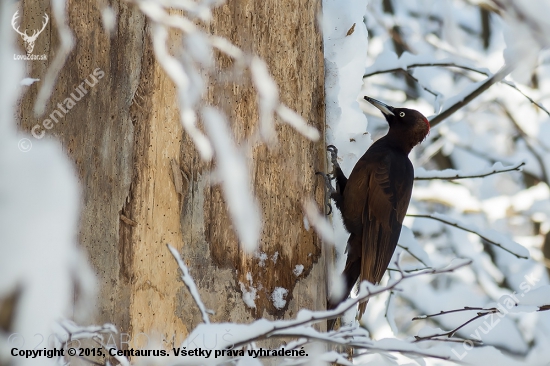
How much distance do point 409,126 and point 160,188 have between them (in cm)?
182

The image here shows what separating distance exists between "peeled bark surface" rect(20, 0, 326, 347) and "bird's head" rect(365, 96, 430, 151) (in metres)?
1.24

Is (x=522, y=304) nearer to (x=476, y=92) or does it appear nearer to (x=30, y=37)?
(x=476, y=92)

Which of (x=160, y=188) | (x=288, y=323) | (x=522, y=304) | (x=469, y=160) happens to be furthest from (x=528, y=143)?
(x=288, y=323)

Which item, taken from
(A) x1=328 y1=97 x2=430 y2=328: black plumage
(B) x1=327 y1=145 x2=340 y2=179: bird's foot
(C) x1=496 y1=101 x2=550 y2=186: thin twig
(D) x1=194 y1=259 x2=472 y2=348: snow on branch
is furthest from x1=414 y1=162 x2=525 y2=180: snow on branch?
(C) x1=496 y1=101 x2=550 y2=186: thin twig

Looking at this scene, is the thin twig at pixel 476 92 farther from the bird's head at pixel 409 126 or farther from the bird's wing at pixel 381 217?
the bird's wing at pixel 381 217

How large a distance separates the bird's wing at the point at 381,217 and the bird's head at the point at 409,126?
35cm

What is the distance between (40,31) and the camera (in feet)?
7.83

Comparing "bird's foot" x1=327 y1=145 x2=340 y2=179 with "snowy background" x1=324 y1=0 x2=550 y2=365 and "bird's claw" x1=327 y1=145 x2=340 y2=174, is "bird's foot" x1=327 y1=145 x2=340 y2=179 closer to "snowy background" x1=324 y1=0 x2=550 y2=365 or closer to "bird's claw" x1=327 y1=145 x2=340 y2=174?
"bird's claw" x1=327 y1=145 x2=340 y2=174

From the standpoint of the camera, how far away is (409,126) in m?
3.63

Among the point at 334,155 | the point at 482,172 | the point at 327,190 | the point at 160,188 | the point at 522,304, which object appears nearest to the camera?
the point at 522,304

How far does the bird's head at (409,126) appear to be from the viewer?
357cm

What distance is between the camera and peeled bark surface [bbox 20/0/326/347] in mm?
2223

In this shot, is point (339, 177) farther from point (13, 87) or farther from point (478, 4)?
point (478, 4)

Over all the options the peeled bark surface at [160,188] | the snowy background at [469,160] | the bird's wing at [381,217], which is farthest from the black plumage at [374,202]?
the snowy background at [469,160]
